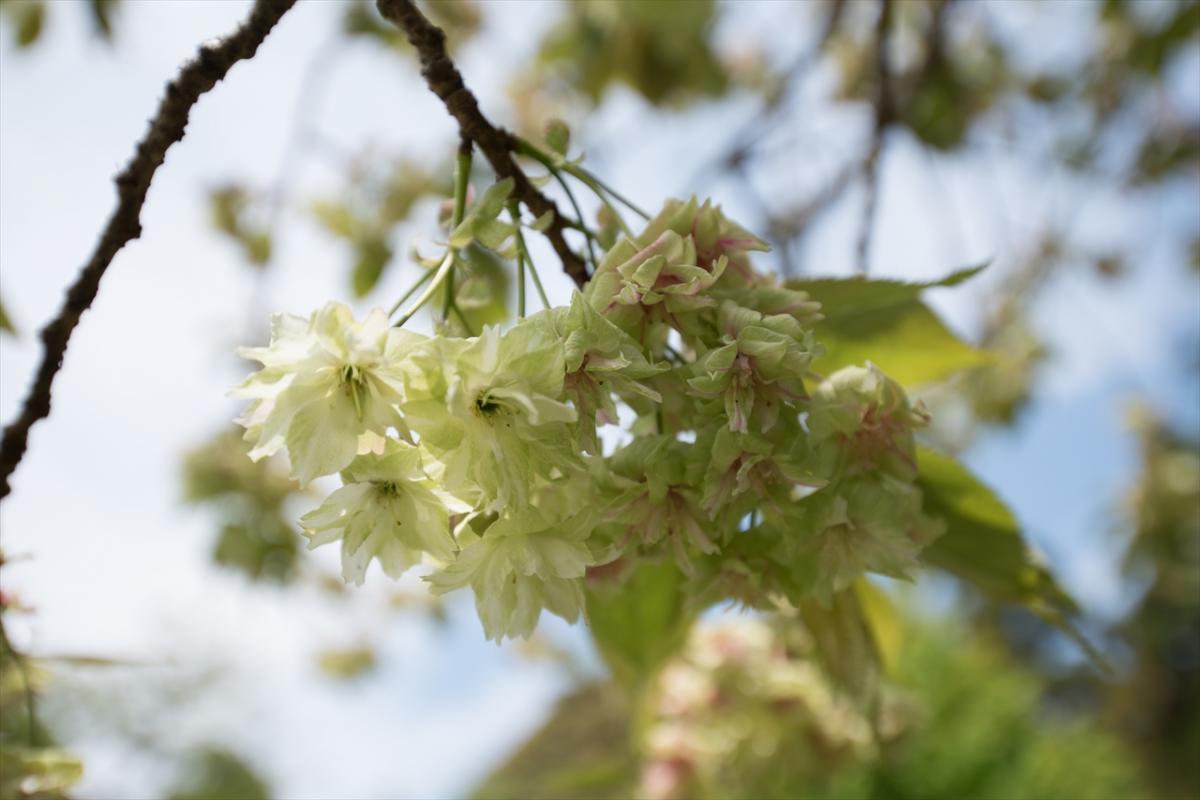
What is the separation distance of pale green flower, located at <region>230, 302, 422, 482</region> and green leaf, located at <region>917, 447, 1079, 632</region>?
1.27 feet

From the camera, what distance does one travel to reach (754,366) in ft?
1.65

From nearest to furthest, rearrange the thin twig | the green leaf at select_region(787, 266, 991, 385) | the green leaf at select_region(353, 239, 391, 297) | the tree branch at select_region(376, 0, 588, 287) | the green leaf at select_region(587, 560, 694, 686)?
the tree branch at select_region(376, 0, 588, 287) → the green leaf at select_region(787, 266, 991, 385) → the green leaf at select_region(587, 560, 694, 686) → the thin twig → the green leaf at select_region(353, 239, 391, 297)

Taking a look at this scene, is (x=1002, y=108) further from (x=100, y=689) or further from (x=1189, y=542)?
(x=100, y=689)

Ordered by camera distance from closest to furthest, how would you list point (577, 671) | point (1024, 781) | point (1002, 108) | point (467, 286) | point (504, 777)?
point (467, 286)
point (1002, 108)
point (1024, 781)
point (577, 671)
point (504, 777)

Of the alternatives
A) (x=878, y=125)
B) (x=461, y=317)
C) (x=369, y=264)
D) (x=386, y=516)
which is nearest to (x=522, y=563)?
(x=386, y=516)

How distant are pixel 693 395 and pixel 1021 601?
36 centimetres

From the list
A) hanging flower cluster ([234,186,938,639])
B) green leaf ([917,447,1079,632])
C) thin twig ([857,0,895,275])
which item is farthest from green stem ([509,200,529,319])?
thin twig ([857,0,895,275])

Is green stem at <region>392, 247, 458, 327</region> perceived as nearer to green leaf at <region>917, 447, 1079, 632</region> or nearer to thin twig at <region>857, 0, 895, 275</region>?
green leaf at <region>917, 447, 1079, 632</region>

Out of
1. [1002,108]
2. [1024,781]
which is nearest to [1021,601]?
[1002,108]

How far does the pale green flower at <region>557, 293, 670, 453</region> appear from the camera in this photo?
48 centimetres

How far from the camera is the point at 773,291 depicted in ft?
1.79

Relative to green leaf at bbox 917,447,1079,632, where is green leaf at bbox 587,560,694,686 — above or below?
above

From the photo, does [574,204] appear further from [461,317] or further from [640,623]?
[640,623]

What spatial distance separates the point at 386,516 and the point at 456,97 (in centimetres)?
23
